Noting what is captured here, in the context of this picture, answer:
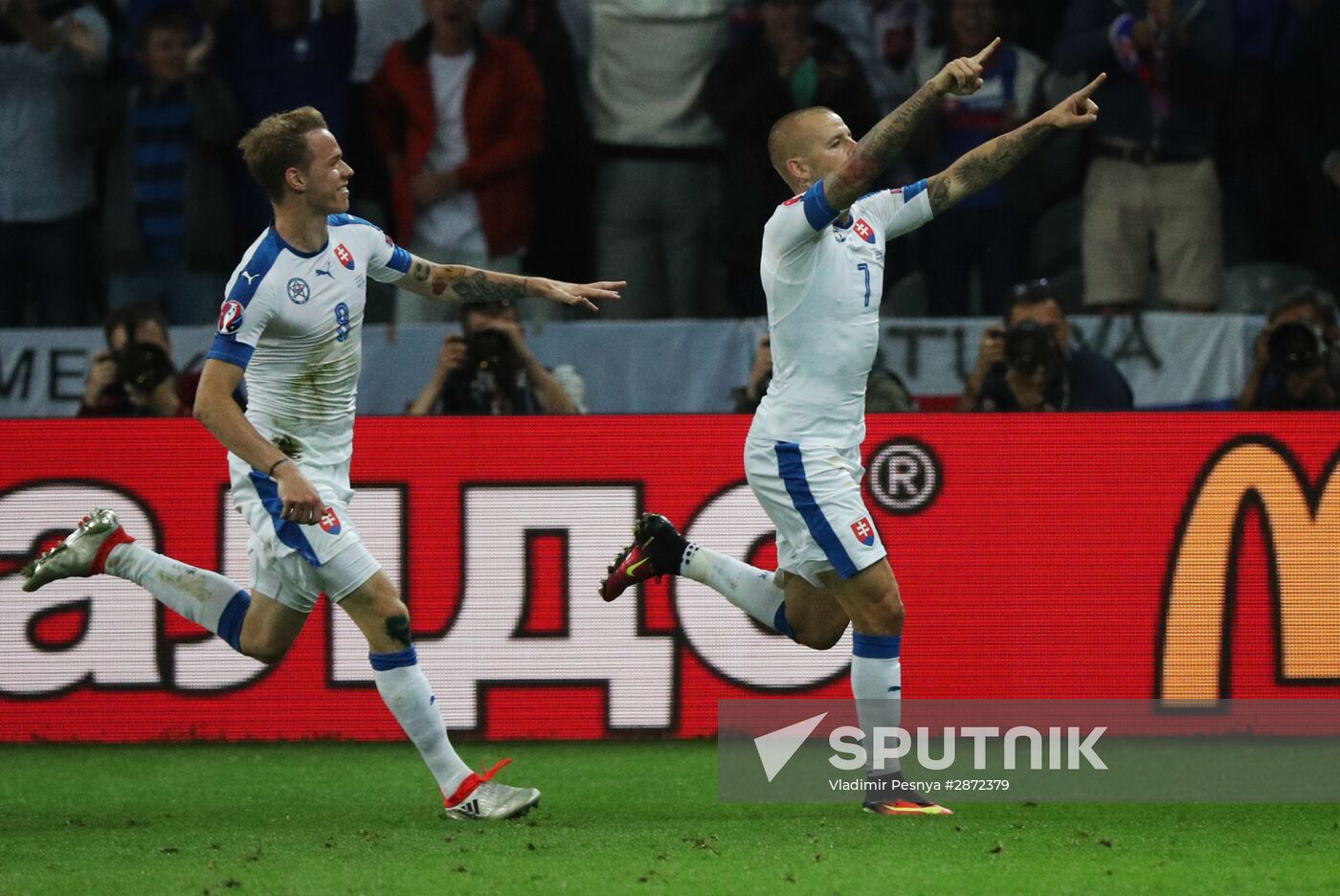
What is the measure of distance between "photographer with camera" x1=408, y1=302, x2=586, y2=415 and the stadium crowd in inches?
38.7

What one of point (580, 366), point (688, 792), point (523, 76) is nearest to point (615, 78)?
point (523, 76)

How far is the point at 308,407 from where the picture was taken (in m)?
6.67

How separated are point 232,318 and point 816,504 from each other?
1.95m

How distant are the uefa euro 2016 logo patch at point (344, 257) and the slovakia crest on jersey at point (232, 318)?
0.43 m

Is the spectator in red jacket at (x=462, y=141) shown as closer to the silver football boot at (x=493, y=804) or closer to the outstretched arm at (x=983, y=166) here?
the outstretched arm at (x=983, y=166)

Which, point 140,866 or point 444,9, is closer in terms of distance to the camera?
point 140,866

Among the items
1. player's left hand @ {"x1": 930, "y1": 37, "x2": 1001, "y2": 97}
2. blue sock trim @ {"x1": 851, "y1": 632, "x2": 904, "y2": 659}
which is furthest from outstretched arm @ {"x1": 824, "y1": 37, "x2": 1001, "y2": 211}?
blue sock trim @ {"x1": 851, "y1": 632, "x2": 904, "y2": 659}

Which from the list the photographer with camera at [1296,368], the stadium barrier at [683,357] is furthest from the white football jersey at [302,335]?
the photographer with camera at [1296,368]

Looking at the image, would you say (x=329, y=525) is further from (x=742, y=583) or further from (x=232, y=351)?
(x=742, y=583)

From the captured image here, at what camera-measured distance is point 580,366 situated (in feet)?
33.9

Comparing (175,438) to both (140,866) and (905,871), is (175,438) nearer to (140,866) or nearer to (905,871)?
(140,866)

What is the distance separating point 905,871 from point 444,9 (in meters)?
6.64

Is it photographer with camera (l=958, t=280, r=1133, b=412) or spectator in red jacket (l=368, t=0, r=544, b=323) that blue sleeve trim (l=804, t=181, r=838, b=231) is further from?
spectator in red jacket (l=368, t=0, r=544, b=323)

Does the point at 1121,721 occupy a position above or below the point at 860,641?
below
